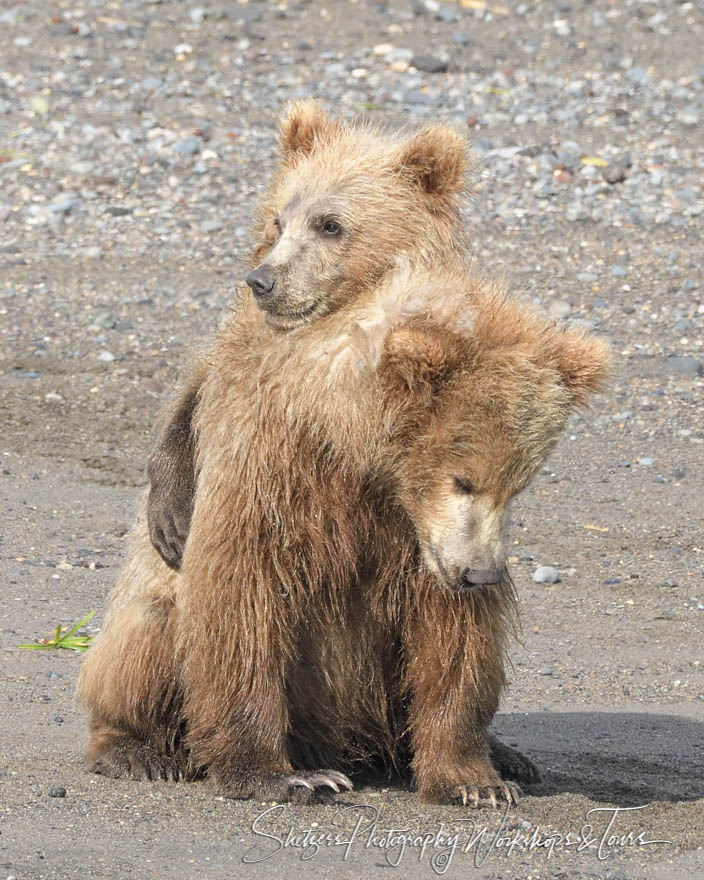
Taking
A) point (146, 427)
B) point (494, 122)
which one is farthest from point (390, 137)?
point (494, 122)

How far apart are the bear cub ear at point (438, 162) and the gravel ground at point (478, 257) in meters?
0.78

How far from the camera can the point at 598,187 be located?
46.6 feet

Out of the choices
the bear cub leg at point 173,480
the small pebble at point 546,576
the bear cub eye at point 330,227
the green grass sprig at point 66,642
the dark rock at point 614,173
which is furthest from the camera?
the dark rock at point 614,173

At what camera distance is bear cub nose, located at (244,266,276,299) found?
17.4 feet

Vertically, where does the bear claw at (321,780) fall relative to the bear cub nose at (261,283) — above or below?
below

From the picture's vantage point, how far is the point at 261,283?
5.34 meters

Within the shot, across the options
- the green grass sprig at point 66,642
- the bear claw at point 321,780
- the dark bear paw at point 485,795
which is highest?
the dark bear paw at point 485,795

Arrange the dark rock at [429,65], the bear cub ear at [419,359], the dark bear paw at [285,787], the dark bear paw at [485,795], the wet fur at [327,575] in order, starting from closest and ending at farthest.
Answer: the bear cub ear at [419,359] → the wet fur at [327,575] → the dark bear paw at [285,787] → the dark bear paw at [485,795] → the dark rock at [429,65]

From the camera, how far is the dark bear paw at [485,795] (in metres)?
5.14

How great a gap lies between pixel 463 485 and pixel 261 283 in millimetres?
1214

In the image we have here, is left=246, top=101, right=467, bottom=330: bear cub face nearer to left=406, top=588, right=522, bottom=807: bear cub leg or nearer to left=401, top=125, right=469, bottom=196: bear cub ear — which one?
left=401, top=125, right=469, bottom=196: bear cub ear

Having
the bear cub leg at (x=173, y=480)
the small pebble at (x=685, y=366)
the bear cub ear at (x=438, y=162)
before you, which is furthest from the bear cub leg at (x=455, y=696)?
the small pebble at (x=685, y=366)

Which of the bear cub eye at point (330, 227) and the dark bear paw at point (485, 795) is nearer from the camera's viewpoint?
the dark bear paw at point (485, 795)

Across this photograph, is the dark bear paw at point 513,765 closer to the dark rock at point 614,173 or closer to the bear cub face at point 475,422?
the bear cub face at point 475,422
